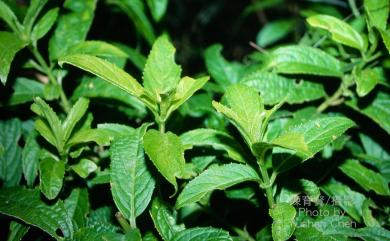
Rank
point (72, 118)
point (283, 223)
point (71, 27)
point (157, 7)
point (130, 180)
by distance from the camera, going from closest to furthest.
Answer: point (283, 223), point (130, 180), point (72, 118), point (71, 27), point (157, 7)

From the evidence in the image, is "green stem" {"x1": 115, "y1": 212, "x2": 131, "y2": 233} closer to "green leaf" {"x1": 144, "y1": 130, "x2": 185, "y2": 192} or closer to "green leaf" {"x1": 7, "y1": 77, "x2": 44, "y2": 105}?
"green leaf" {"x1": 144, "y1": 130, "x2": 185, "y2": 192}

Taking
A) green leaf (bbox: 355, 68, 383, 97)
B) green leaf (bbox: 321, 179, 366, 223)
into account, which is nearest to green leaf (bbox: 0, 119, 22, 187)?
green leaf (bbox: 321, 179, 366, 223)

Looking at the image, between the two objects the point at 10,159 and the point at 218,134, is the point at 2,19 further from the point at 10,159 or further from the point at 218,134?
the point at 218,134

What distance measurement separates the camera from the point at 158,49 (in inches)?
47.2

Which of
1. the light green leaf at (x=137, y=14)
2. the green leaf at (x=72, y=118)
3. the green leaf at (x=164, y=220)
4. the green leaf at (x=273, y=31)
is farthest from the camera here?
the green leaf at (x=273, y=31)

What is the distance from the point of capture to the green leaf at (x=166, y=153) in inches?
37.7

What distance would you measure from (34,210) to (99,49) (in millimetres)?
570

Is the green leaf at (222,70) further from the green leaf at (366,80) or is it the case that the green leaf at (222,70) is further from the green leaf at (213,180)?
the green leaf at (213,180)

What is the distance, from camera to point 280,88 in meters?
1.49

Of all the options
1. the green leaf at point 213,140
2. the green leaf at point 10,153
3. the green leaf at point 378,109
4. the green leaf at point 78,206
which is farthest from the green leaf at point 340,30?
the green leaf at point 10,153

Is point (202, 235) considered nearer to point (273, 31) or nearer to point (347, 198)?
point (347, 198)

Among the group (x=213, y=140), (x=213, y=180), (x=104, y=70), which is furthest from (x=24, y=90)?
(x=213, y=180)

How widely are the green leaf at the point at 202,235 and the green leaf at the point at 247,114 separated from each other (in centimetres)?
26

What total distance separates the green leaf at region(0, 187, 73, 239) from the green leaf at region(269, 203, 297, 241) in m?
0.61
